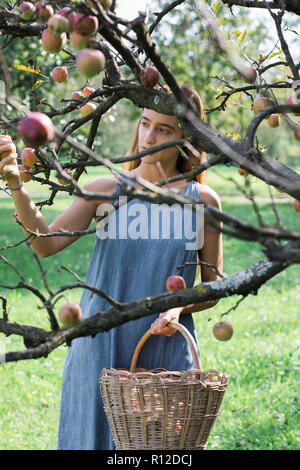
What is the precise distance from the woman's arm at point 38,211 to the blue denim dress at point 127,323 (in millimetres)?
109

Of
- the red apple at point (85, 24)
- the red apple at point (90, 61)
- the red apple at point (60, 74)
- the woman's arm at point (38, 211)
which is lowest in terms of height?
the woman's arm at point (38, 211)

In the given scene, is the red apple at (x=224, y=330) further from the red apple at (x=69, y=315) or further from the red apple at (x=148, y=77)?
the red apple at (x=148, y=77)

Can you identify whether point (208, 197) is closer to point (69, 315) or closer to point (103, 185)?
point (103, 185)

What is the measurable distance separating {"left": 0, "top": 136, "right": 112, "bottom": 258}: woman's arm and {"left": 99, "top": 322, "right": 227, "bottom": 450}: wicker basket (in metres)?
0.48

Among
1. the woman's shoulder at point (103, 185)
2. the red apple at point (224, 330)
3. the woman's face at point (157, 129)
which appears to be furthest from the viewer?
the woman's shoulder at point (103, 185)

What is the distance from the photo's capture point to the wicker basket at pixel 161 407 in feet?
5.42

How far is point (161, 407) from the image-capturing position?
1678 mm

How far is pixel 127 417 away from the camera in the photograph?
1.70m

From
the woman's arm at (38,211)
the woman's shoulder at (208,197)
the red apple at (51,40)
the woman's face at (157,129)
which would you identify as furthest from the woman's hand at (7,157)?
the woman's shoulder at (208,197)

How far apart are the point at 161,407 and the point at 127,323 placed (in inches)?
19.0

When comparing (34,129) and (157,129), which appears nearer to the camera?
(34,129)

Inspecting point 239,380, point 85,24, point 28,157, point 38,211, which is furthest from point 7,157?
point 239,380

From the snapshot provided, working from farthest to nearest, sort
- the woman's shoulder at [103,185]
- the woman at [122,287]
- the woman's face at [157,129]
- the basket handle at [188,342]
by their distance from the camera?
1. the woman's shoulder at [103,185]
2. the woman at [122,287]
3. the woman's face at [157,129]
4. the basket handle at [188,342]

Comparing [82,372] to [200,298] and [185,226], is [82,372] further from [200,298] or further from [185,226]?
[200,298]
